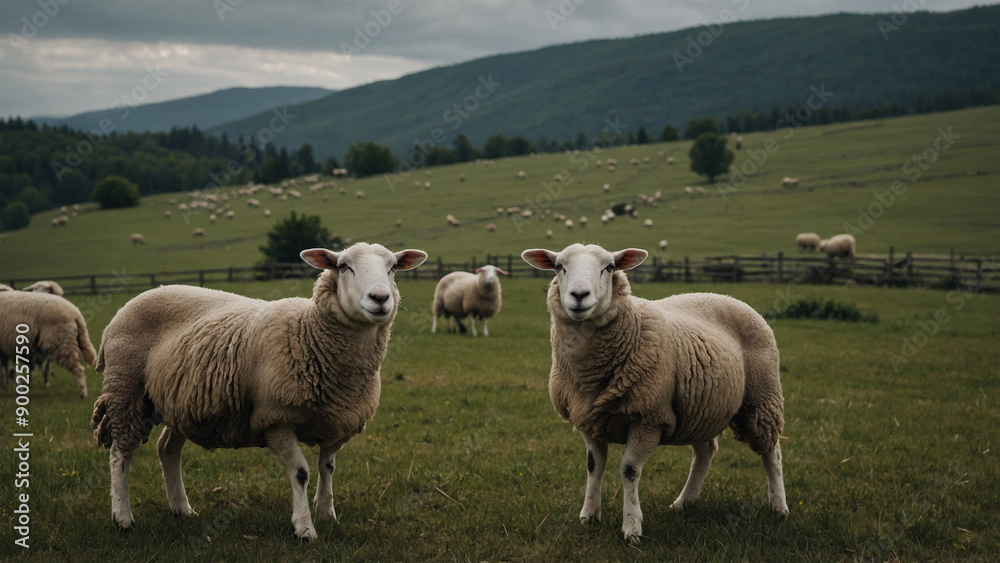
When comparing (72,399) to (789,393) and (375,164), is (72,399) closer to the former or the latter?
(789,393)

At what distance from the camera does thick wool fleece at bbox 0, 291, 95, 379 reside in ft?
33.0

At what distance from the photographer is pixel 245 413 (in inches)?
193

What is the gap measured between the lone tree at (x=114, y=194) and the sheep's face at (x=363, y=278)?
79016 millimetres

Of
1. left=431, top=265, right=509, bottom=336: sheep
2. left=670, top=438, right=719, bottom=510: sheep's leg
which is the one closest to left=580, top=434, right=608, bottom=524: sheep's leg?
left=670, top=438, right=719, bottom=510: sheep's leg

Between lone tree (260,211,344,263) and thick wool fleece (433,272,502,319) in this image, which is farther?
lone tree (260,211,344,263)

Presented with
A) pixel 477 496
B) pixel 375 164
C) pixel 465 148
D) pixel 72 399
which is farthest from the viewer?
pixel 465 148

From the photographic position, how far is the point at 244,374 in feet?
16.0

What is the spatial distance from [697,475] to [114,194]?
266 ft

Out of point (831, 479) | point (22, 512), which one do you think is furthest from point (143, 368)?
Result: point (831, 479)

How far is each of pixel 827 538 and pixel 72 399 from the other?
35.4ft

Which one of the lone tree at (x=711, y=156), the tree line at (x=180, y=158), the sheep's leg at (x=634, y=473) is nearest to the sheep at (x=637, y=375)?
the sheep's leg at (x=634, y=473)

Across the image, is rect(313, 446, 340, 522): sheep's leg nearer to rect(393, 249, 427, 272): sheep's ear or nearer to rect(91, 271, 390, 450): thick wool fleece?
rect(91, 271, 390, 450): thick wool fleece

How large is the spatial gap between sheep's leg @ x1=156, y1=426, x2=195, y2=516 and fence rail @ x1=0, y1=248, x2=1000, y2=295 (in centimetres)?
2817

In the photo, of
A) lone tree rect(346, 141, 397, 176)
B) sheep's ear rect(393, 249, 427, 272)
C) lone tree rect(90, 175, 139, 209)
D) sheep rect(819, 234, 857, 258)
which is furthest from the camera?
lone tree rect(346, 141, 397, 176)
